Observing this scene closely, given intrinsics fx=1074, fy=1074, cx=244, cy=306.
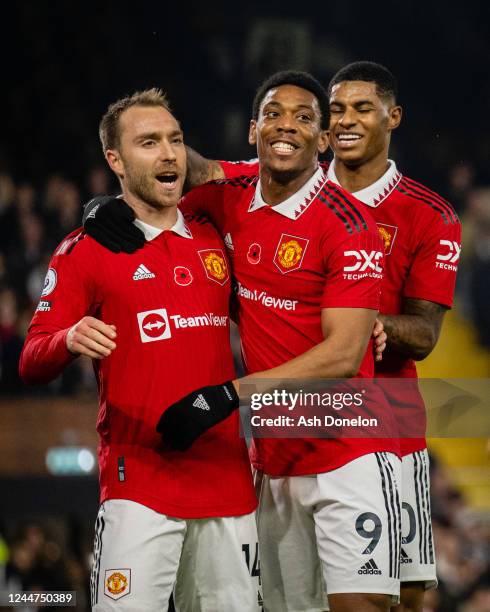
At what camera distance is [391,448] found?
12.7 ft

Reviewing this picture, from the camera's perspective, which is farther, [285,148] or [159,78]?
[159,78]

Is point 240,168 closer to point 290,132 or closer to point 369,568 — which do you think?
point 290,132

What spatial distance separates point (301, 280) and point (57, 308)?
33.9 inches

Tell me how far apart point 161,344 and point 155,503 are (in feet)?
1.77

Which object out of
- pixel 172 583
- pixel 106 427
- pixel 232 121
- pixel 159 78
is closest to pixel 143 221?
pixel 106 427

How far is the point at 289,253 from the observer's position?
385 cm

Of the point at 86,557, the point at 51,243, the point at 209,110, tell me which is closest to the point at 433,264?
the point at 86,557

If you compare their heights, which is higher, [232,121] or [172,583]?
[232,121]

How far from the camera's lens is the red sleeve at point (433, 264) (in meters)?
4.23

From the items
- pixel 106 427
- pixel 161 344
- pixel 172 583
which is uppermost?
pixel 161 344

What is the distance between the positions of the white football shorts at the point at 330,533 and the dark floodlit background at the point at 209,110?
4557 millimetres

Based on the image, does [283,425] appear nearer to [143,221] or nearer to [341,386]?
[341,386]

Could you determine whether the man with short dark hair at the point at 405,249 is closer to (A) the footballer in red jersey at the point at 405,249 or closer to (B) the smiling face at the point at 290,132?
(A) the footballer in red jersey at the point at 405,249

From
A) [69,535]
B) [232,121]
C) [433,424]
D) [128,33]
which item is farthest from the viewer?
[128,33]
